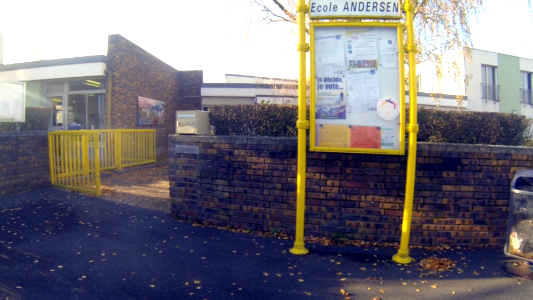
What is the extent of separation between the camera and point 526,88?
82.6 feet

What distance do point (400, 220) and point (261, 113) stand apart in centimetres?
260

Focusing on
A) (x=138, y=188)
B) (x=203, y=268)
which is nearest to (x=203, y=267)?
(x=203, y=268)

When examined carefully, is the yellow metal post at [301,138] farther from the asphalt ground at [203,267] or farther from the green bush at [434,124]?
the green bush at [434,124]

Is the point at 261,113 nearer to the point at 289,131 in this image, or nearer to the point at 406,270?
the point at 289,131

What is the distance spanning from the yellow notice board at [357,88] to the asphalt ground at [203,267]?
4.78 feet

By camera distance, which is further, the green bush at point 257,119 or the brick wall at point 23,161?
the brick wall at point 23,161

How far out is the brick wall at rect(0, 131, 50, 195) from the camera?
8133 mm

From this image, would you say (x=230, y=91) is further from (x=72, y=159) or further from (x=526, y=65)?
(x=526, y=65)

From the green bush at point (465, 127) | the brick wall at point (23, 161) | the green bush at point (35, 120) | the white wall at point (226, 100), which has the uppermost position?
the white wall at point (226, 100)

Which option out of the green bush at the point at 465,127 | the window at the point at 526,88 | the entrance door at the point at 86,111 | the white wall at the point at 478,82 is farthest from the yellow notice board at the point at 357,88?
the window at the point at 526,88

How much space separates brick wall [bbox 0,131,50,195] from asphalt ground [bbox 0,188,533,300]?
204cm

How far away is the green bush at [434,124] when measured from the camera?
6.27 metres

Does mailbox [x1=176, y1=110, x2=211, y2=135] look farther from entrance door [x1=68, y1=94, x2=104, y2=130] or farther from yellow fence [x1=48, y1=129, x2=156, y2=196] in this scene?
entrance door [x1=68, y1=94, x2=104, y2=130]

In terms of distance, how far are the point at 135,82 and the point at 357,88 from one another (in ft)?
41.9
